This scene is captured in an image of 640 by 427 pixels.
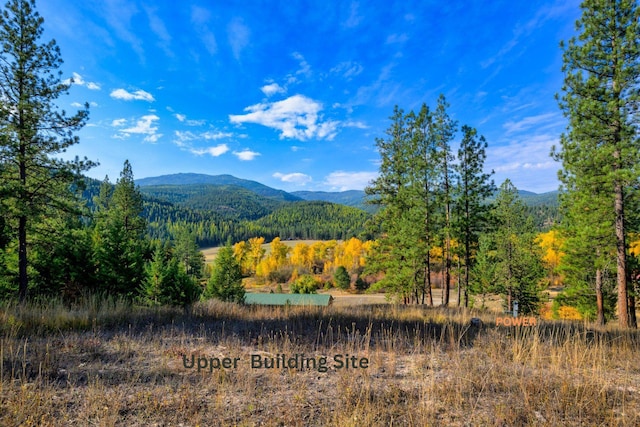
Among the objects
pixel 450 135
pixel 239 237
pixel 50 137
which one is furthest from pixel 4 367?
pixel 239 237

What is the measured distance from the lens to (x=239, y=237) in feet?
468

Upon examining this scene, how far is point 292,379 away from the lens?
4.19 metres

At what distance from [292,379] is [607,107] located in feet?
47.0

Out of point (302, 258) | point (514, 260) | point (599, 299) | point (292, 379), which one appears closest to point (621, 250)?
point (599, 299)

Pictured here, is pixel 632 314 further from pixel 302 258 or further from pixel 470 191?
pixel 302 258

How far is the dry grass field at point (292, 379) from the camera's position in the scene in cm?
314

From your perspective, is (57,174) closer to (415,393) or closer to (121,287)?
(121,287)

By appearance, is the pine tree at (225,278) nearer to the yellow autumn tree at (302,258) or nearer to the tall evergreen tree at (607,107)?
the tall evergreen tree at (607,107)

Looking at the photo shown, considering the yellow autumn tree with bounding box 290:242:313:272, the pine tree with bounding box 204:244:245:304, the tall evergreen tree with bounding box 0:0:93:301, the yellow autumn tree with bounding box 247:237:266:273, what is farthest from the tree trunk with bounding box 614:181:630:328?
the yellow autumn tree with bounding box 247:237:266:273

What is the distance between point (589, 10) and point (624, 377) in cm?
1370

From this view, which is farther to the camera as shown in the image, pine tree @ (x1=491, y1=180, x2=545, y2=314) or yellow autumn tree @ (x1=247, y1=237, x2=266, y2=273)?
yellow autumn tree @ (x1=247, y1=237, x2=266, y2=273)

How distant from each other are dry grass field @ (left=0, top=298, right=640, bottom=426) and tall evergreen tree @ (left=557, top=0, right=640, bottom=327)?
307 inches

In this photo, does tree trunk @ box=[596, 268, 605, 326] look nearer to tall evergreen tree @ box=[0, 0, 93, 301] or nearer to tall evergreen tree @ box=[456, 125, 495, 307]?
tall evergreen tree @ box=[456, 125, 495, 307]

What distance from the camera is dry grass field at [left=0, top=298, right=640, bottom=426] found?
3.14 m
